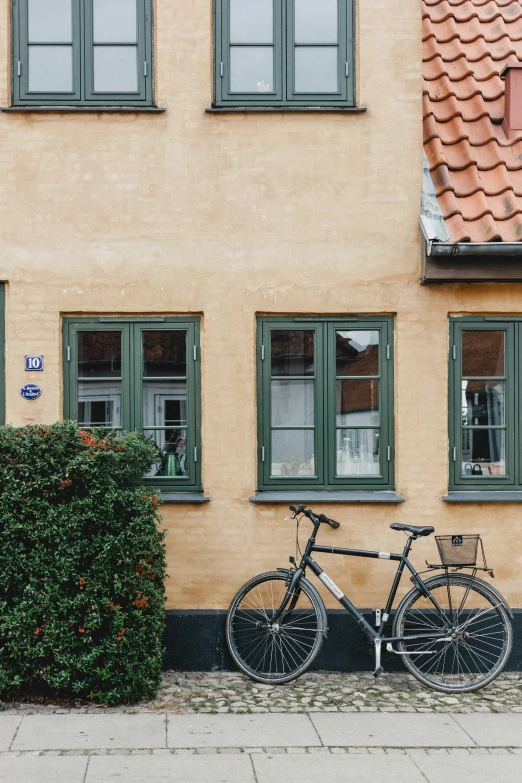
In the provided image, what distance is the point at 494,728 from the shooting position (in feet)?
19.6

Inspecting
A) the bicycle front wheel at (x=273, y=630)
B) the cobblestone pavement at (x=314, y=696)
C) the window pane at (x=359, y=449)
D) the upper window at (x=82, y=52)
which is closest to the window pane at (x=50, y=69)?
the upper window at (x=82, y=52)

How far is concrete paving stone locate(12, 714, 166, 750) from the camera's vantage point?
5.62 m

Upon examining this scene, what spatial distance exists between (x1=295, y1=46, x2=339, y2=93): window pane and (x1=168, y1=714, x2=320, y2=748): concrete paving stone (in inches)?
196

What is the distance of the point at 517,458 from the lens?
741 centimetres

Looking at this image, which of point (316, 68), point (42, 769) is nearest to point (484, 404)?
point (316, 68)

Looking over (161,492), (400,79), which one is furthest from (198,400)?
(400,79)

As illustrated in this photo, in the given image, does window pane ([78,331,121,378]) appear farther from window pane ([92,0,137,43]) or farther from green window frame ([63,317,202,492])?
window pane ([92,0,137,43])

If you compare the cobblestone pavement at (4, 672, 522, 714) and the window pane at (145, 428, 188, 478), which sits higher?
the window pane at (145, 428, 188, 478)

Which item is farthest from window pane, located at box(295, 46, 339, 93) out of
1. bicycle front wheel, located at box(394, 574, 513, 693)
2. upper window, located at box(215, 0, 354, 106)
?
bicycle front wheel, located at box(394, 574, 513, 693)

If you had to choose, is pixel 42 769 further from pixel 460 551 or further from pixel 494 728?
pixel 460 551

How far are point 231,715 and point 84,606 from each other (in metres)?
1.28

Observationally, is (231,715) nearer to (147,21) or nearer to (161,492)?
(161,492)

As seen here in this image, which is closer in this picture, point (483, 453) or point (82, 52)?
point (82, 52)

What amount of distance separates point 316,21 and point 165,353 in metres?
3.07
